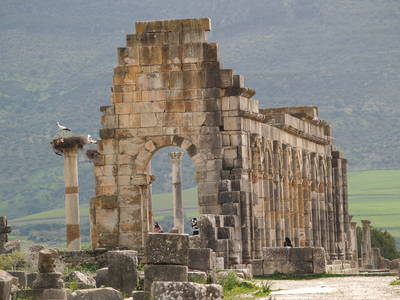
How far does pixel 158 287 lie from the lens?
23.6m

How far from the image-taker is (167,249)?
27.6 meters

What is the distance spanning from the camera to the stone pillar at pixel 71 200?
51.7 meters

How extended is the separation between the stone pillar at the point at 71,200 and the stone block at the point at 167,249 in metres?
24.1

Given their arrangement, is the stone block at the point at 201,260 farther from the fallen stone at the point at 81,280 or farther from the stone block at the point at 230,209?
the stone block at the point at 230,209

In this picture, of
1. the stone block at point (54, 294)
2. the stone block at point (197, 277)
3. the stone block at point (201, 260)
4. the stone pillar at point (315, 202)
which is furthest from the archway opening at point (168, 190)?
the stone block at point (54, 294)

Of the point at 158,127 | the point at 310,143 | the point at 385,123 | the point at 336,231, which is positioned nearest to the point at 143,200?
the point at 158,127

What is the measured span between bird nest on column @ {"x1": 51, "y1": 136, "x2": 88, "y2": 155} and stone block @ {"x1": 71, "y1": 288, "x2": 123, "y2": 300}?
2441 centimetres

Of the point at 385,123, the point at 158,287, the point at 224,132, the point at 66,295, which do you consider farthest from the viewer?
the point at 385,123

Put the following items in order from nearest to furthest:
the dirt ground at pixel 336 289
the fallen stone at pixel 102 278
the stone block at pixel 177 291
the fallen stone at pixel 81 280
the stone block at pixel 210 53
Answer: the stone block at pixel 177 291 < the dirt ground at pixel 336 289 < the fallen stone at pixel 102 278 < the fallen stone at pixel 81 280 < the stone block at pixel 210 53

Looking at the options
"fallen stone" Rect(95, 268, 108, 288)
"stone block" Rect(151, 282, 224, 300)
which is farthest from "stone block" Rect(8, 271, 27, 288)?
"stone block" Rect(151, 282, 224, 300)

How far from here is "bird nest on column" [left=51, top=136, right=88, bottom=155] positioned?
5206cm

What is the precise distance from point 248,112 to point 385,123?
150m

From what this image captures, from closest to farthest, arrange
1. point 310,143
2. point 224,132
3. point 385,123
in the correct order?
point 224,132 < point 310,143 < point 385,123

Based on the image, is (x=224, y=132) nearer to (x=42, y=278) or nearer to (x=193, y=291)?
(x=42, y=278)
